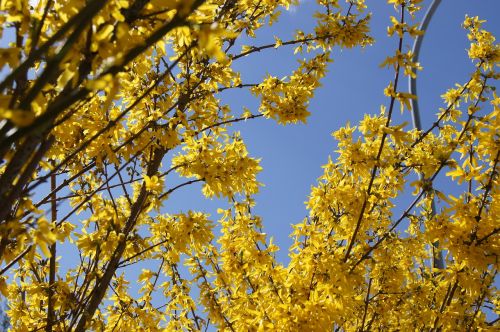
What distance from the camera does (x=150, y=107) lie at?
3.64 meters

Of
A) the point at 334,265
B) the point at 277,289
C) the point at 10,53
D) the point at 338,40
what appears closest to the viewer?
the point at 10,53

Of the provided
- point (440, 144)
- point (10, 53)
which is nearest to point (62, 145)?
point (10, 53)

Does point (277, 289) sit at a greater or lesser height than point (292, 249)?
lesser

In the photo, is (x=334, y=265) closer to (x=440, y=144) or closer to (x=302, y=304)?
(x=302, y=304)

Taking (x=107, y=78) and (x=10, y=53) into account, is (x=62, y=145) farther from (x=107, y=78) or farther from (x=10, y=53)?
(x=107, y=78)

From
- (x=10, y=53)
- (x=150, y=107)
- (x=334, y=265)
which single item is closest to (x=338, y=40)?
(x=150, y=107)

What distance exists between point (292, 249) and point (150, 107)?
5.30ft

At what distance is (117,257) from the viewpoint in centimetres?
308

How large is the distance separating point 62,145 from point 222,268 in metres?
1.71

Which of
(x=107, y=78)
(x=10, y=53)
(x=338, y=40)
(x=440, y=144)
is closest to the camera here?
(x=107, y=78)

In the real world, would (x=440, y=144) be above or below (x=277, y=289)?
above

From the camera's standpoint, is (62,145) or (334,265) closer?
(334,265)

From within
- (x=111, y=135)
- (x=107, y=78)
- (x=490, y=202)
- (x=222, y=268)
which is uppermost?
(x=111, y=135)

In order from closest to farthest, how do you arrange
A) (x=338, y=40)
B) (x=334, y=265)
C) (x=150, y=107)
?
(x=334, y=265)
(x=150, y=107)
(x=338, y=40)
